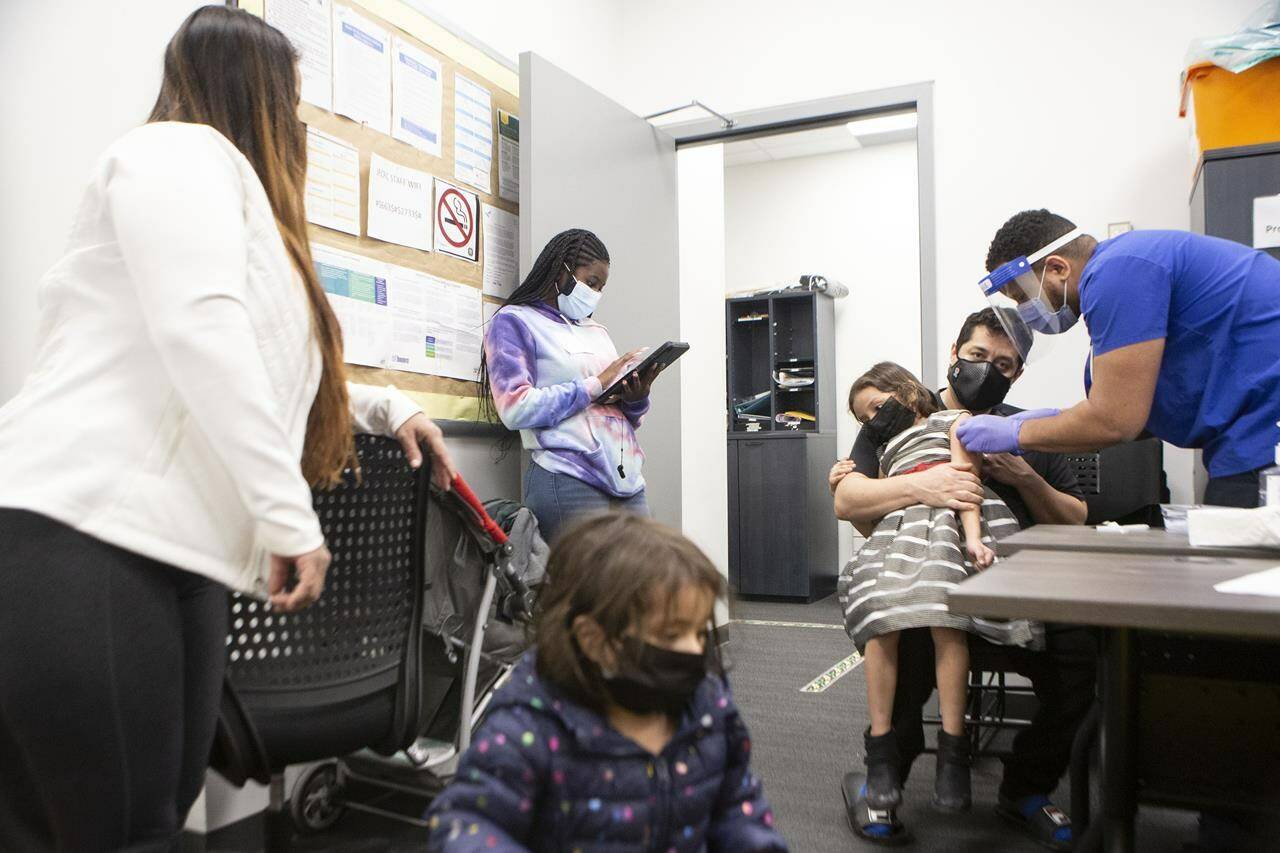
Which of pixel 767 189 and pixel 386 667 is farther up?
pixel 767 189

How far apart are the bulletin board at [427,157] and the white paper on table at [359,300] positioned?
0.02m

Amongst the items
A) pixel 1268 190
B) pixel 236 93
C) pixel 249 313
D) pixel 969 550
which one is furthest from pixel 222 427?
pixel 1268 190

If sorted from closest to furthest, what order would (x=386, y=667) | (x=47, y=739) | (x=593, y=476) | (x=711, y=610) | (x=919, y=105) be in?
(x=47, y=739)
(x=711, y=610)
(x=386, y=667)
(x=593, y=476)
(x=919, y=105)

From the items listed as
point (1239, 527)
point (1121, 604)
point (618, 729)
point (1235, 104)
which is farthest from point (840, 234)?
point (618, 729)

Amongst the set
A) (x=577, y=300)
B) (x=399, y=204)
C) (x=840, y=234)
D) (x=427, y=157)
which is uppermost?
(x=840, y=234)

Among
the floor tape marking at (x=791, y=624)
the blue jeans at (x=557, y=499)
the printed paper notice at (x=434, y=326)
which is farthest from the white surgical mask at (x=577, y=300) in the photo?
the floor tape marking at (x=791, y=624)

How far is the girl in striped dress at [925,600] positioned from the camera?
1994 mm

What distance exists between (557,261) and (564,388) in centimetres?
39

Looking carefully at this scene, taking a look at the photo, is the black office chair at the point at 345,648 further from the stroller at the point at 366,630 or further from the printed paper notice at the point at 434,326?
the printed paper notice at the point at 434,326

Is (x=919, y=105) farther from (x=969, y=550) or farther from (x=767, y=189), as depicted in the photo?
(x=767, y=189)

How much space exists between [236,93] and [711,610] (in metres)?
0.78

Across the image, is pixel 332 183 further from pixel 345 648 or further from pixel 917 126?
pixel 917 126

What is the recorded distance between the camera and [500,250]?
298 centimetres

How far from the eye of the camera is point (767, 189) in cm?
633
